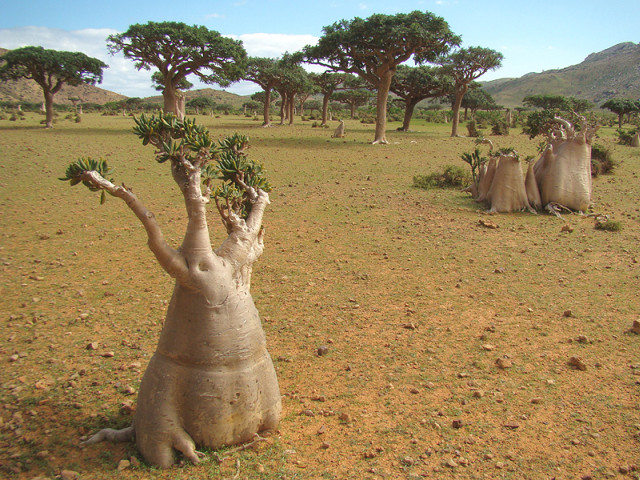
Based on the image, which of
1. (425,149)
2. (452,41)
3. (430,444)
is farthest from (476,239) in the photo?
(452,41)

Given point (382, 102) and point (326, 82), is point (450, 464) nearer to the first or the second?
point (382, 102)

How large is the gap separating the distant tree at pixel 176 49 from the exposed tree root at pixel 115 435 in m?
20.3

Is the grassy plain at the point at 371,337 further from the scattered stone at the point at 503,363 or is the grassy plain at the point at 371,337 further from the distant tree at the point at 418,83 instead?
the distant tree at the point at 418,83

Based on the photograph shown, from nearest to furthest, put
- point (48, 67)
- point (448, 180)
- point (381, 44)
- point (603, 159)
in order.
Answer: point (448, 180)
point (603, 159)
point (381, 44)
point (48, 67)

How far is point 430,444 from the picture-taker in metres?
3.15

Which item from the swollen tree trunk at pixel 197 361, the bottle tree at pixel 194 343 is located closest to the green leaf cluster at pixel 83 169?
the bottle tree at pixel 194 343

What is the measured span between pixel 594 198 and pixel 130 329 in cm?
1025

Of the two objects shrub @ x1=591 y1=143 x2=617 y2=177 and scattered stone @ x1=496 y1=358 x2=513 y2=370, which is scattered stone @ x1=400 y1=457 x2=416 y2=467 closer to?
scattered stone @ x1=496 y1=358 x2=513 y2=370

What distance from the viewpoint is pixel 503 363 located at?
4.12m

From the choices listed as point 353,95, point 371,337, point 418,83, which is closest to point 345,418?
point 371,337

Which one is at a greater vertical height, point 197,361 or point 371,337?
point 197,361

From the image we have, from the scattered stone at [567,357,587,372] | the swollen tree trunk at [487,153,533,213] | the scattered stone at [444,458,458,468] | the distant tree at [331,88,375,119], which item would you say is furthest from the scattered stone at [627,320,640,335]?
the distant tree at [331,88,375,119]

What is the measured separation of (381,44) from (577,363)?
692 inches

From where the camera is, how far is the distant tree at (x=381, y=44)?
18.4 meters
